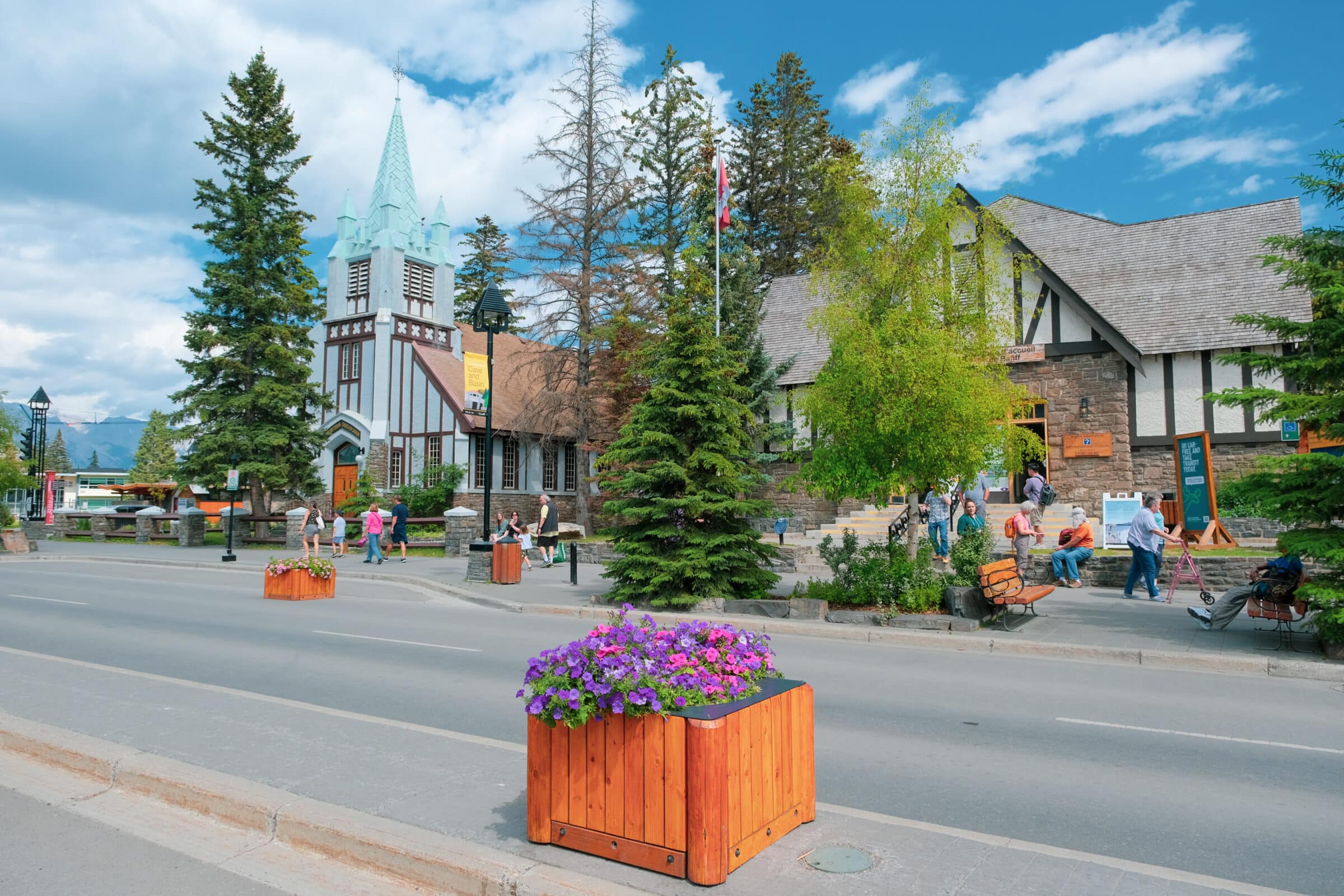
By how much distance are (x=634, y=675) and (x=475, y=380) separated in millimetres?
26889

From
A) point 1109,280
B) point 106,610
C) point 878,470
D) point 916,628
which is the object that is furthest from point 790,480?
point 1109,280

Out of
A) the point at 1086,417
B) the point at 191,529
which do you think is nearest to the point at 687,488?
the point at 1086,417

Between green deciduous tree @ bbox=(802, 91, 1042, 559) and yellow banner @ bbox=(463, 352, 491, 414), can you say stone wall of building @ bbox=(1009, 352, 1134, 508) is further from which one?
yellow banner @ bbox=(463, 352, 491, 414)

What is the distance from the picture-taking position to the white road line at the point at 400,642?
10836 millimetres

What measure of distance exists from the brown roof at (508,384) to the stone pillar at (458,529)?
6516 mm

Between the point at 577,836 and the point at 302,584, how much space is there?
13803 mm

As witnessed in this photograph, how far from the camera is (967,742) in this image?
21.4 feet

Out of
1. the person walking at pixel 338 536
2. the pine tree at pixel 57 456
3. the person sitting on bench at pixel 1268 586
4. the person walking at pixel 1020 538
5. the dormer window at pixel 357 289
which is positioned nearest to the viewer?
the person sitting on bench at pixel 1268 586

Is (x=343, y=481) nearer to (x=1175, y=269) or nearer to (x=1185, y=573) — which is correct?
(x=1175, y=269)

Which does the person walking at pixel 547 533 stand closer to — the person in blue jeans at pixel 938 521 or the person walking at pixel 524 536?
the person walking at pixel 524 536

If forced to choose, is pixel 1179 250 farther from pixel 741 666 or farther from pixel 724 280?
pixel 741 666

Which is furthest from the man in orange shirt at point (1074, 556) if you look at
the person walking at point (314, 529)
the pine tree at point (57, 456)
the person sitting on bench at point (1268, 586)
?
the pine tree at point (57, 456)

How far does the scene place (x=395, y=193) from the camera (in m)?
41.2

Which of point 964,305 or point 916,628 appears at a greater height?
point 964,305
